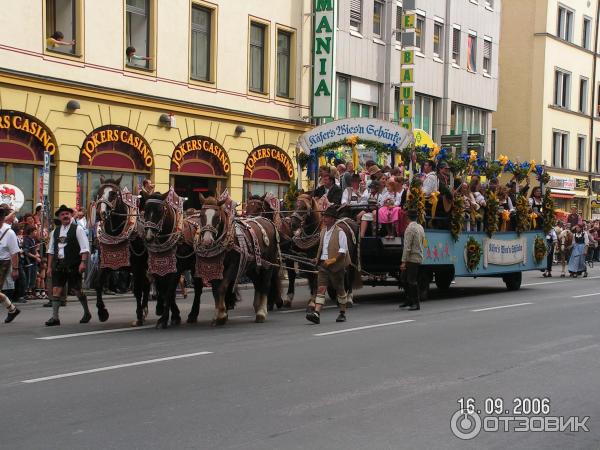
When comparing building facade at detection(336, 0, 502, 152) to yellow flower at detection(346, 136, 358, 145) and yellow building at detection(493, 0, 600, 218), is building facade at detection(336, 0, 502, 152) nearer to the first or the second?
yellow building at detection(493, 0, 600, 218)

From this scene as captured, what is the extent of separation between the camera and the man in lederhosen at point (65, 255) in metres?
13.7

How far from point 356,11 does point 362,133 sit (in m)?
15.6

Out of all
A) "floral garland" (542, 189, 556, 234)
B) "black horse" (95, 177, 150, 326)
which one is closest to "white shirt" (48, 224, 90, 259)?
"black horse" (95, 177, 150, 326)

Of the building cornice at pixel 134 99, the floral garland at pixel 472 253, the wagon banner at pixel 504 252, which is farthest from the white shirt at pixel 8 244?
the wagon banner at pixel 504 252

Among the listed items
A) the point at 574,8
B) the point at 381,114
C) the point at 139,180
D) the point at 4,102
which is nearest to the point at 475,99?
the point at 381,114

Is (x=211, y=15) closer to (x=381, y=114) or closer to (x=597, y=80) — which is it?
(x=381, y=114)

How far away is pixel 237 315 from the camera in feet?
51.6

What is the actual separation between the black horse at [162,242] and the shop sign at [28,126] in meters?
8.85

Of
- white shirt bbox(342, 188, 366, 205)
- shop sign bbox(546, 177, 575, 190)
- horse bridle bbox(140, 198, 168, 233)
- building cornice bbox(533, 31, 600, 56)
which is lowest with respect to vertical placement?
horse bridle bbox(140, 198, 168, 233)

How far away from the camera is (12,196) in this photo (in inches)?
835

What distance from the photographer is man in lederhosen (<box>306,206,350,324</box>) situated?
14.2 meters

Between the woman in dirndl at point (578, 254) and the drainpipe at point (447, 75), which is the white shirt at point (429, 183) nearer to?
the woman in dirndl at point (578, 254)

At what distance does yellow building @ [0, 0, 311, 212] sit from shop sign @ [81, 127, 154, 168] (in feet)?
0.09

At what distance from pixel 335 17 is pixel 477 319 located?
17.0m
